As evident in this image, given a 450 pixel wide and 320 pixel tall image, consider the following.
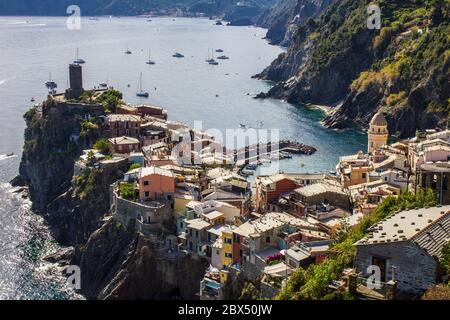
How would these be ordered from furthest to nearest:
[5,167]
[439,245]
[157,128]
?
[5,167] → [157,128] → [439,245]

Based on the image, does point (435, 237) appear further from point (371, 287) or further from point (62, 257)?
point (62, 257)

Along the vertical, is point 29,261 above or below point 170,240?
below

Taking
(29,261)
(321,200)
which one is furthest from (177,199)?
(29,261)

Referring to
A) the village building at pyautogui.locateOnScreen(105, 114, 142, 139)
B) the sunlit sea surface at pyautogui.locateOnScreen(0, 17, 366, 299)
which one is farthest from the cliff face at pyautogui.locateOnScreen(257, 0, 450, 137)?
the village building at pyautogui.locateOnScreen(105, 114, 142, 139)

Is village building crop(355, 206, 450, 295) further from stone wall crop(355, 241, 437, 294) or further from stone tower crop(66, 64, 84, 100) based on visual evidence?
stone tower crop(66, 64, 84, 100)

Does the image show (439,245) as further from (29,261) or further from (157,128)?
(157,128)

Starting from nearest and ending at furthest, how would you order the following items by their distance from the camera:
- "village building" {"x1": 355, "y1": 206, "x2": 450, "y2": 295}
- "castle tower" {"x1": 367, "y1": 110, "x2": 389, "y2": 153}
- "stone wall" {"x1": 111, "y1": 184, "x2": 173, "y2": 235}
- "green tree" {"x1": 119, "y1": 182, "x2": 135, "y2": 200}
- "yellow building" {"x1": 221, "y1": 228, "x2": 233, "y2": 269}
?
1. "village building" {"x1": 355, "y1": 206, "x2": 450, "y2": 295}
2. "yellow building" {"x1": 221, "y1": 228, "x2": 233, "y2": 269}
3. "stone wall" {"x1": 111, "y1": 184, "x2": 173, "y2": 235}
4. "green tree" {"x1": 119, "y1": 182, "x2": 135, "y2": 200}
5. "castle tower" {"x1": 367, "y1": 110, "x2": 389, "y2": 153}
